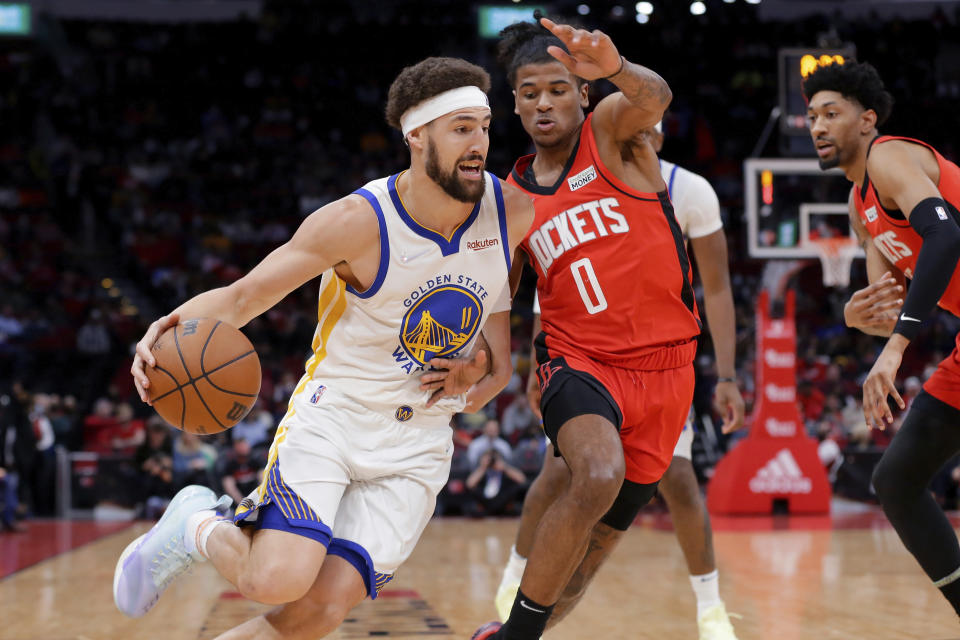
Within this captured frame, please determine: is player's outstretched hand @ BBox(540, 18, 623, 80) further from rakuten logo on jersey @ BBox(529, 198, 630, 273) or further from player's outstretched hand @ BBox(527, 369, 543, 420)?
player's outstretched hand @ BBox(527, 369, 543, 420)

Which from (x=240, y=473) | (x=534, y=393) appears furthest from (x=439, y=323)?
(x=240, y=473)

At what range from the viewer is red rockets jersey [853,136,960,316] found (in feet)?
13.5

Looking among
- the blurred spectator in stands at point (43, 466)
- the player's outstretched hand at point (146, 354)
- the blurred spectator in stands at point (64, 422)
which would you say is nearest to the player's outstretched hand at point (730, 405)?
the player's outstretched hand at point (146, 354)

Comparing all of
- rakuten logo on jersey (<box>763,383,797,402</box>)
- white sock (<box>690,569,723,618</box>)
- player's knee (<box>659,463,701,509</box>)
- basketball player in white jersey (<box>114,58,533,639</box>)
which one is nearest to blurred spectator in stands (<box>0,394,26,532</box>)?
rakuten logo on jersey (<box>763,383,797,402</box>)

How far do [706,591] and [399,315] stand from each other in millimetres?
2081

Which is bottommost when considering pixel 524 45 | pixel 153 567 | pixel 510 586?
pixel 510 586

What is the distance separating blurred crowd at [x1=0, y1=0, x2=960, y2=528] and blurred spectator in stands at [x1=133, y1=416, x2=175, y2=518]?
108 cm

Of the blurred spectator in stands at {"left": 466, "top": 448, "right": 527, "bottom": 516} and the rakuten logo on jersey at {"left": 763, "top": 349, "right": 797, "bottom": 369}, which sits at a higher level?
the rakuten logo on jersey at {"left": 763, "top": 349, "right": 797, "bottom": 369}

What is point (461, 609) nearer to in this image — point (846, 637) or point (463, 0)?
point (846, 637)

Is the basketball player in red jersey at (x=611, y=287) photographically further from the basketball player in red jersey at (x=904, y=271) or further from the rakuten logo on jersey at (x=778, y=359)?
the rakuten logo on jersey at (x=778, y=359)

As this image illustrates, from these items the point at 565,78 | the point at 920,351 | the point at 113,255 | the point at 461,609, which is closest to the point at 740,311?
the point at 920,351

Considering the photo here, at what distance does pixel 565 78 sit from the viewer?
410 cm

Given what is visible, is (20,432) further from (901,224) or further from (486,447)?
(901,224)

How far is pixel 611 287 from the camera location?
152 inches
